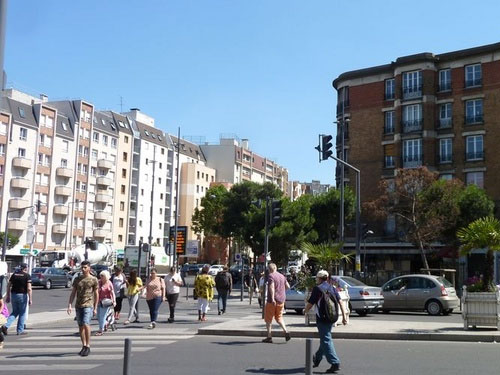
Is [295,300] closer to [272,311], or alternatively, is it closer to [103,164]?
[272,311]

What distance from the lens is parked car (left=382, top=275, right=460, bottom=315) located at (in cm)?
2286

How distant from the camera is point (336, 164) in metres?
56.7

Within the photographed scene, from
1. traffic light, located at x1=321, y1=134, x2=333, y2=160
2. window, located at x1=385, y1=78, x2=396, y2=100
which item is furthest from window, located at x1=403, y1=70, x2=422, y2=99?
traffic light, located at x1=321, y1=134, x2=333, y2=160

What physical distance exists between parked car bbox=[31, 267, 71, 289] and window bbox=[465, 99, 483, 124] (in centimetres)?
3229

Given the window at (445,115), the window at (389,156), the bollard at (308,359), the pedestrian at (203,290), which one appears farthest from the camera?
the window at (389,156)

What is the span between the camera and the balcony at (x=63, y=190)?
76.2 meters

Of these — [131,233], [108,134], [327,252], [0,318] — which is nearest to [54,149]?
[108,134]

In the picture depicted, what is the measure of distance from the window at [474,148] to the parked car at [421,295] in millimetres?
26372

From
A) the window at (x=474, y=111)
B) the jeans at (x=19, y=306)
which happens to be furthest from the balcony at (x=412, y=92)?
the jeans at (x=19, y=306)

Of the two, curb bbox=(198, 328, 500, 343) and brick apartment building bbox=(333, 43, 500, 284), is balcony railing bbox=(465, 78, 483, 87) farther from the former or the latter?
curb bbox=(198, 328, 500, 343)

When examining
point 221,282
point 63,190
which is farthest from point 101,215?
point 221,282

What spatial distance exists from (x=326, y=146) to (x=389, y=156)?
29.9 m

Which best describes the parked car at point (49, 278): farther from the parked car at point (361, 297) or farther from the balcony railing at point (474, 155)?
the balcony railing at point (474, 155)

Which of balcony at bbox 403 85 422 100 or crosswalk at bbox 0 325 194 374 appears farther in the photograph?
balcony at bbox 403 85 422 100
